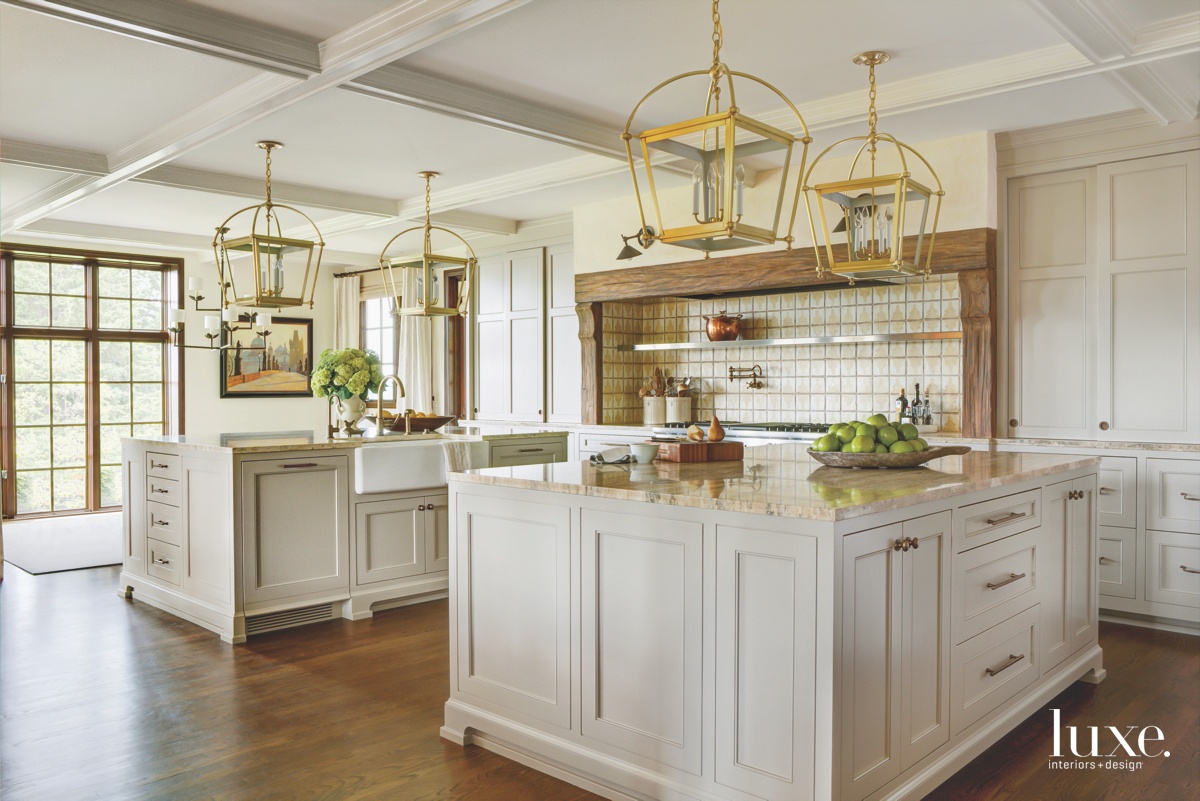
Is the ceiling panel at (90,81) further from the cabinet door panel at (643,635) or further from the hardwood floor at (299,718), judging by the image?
the cabinet door panel at (643,635)

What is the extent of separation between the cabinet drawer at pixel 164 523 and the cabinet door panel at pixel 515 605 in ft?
7.99

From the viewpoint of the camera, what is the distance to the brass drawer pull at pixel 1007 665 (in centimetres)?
287

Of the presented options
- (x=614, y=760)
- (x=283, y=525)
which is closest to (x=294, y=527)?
(x=283, y=525)

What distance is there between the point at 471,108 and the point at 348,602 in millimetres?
2616

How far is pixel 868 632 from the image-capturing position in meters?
2.29

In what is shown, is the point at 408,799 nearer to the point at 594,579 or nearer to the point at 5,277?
the point at 594,579

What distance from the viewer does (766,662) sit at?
2285 millimetres

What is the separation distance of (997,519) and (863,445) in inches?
19.5

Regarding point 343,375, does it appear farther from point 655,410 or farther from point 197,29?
point 655,410

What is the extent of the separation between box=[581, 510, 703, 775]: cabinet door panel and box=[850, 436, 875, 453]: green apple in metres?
0.99

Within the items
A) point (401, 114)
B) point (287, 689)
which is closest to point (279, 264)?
point (401, 114)

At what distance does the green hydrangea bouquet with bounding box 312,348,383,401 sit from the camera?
5109 millimetres

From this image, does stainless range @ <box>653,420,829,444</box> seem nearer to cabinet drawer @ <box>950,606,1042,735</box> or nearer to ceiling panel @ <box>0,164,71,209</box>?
cabinet drawer @ <box>950,606,1042,735</box>

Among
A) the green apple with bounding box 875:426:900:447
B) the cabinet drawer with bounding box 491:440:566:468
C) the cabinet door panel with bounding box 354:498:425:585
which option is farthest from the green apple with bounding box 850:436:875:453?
the cabinet door panel with bounding box 354:498:425:585
